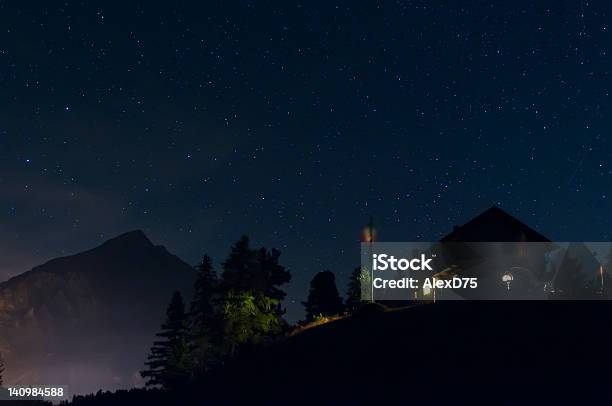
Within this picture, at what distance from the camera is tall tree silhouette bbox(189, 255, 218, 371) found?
165 feet

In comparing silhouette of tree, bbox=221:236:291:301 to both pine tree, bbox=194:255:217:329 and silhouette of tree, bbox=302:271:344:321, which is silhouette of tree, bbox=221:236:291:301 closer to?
pine tree, bbox=194:255:217:329

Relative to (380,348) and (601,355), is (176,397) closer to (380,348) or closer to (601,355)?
(380,348)

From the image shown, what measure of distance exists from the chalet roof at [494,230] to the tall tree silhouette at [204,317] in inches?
891

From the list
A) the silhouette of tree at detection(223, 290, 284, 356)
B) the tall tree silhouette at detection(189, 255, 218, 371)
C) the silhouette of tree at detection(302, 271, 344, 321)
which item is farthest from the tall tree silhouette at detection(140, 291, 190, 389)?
the silhouette of tree at detection(302, 271, 344, 321)

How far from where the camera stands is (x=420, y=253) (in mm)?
62781

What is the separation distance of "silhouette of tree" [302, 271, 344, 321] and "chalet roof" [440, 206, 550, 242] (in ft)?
52.8

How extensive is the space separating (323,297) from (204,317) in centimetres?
2063

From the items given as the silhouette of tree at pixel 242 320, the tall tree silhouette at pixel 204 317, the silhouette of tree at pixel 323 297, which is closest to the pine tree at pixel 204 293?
the tall tree silhouette at pixel 204 317

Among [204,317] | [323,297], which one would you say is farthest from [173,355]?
[323,297]

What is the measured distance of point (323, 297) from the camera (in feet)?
234

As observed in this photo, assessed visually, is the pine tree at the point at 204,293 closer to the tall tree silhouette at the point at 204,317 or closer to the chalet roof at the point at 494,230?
the tall tree silhouette at the point at 204,317

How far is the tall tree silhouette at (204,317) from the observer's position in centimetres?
5044

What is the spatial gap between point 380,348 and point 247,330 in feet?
47.7

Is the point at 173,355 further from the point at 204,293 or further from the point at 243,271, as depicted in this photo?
the point at 243,271
